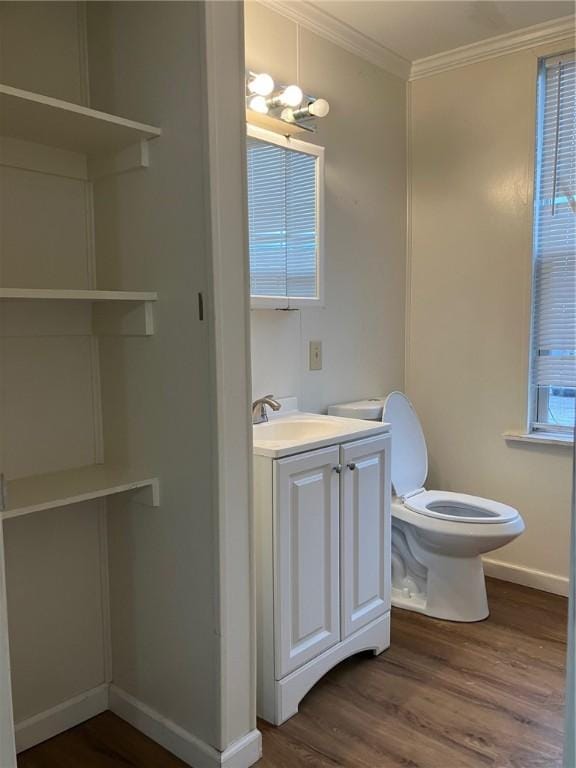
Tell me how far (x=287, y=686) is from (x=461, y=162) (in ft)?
7.66

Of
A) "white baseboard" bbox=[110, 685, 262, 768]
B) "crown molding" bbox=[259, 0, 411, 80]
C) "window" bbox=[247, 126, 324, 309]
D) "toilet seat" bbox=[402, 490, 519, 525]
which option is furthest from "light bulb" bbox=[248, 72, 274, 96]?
"white baseboard" bbox=[110, 685, 262, 768]

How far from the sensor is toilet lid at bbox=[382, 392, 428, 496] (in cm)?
269

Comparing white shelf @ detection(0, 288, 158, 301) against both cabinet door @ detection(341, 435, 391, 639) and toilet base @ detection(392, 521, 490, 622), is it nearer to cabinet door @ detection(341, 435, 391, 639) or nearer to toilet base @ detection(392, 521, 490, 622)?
cabinet door @ detection(341, 435, 391, 639)

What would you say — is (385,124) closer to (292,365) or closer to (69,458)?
(292,365)

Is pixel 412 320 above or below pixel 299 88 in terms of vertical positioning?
below

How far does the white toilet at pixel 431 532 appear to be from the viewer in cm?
241

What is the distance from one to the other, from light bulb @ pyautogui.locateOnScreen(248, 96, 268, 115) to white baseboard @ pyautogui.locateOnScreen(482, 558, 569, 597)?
2.21m

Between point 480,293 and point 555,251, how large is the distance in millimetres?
366

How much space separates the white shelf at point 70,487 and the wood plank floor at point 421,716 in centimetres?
72

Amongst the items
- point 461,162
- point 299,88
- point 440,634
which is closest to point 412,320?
point 461,162

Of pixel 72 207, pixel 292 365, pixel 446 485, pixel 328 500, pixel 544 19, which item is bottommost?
pixel 446 485

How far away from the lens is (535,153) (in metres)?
2.70

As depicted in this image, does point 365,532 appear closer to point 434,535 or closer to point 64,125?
point 434,535

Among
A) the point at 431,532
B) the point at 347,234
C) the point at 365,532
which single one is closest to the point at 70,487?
the point at 365,532
